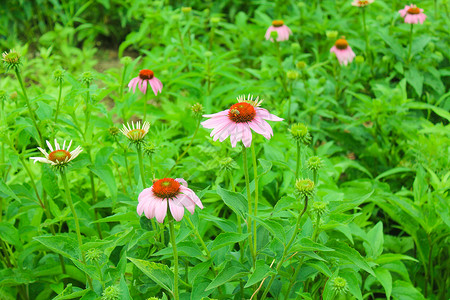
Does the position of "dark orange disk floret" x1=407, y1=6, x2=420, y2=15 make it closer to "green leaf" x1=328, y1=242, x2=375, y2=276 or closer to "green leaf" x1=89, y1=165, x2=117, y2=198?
"green leaf" x1=328, y1=242, x2=375, y2=276

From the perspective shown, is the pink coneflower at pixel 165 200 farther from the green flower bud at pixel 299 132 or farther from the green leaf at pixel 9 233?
the green leaf at pixel 9 233

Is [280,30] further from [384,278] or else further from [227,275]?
[227,275]

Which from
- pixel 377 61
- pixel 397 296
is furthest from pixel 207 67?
pixel 397 296

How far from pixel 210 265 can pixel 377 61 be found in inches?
79.1

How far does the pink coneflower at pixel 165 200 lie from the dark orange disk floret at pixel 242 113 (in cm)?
23

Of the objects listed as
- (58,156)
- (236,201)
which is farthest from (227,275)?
(58,156)

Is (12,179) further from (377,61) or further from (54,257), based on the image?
(377,61)

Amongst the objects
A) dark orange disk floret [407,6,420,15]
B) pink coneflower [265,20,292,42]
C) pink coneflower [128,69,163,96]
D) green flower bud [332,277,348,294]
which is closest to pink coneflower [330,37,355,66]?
pink coneflower [265,20,292,42]

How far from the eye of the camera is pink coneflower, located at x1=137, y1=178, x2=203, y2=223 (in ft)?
3.42

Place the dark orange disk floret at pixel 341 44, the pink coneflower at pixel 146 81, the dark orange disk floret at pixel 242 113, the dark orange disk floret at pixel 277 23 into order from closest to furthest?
the dark orange disk floret at pixel 242 113 < the pink coneflower at pixel 146 81 < the dark orange disk floret at pixel 341 44 < the dark orange disk floret at pixel 277 23

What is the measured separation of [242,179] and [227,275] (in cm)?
87

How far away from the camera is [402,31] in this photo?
2846 millimetres

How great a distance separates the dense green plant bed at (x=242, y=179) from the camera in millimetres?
1238

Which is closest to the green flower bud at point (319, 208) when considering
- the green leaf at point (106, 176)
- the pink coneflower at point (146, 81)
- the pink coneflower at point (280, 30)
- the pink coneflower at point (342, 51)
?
the green leaf at point (106, 176)
